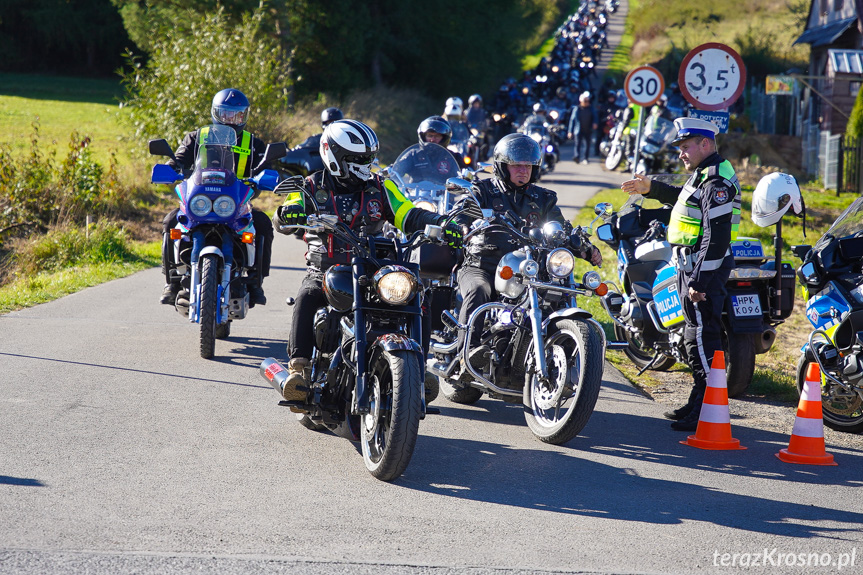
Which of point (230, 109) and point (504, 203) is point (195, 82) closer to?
point (230, 109)

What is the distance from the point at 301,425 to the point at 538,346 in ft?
5.16

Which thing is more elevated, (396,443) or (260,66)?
(260,66)

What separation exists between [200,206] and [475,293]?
2.68m

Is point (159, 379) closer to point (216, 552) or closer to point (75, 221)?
point (216, 552)

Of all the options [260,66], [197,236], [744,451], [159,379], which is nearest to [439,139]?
[197,236]

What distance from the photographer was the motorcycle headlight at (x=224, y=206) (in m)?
8.13

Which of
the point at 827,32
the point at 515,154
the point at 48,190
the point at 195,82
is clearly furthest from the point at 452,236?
the point at 827,32

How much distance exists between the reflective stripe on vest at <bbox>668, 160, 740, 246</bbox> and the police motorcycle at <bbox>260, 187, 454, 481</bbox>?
2062 millimetres

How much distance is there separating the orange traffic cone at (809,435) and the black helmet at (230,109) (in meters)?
5.16

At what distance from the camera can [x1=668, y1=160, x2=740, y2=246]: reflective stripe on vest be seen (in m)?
6.55

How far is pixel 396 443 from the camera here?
16.3 feet

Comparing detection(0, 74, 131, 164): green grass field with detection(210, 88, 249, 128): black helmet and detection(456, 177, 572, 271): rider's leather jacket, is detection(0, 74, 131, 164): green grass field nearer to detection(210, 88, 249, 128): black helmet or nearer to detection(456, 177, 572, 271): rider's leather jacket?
detection(210, 88, 249, 128): black helmet

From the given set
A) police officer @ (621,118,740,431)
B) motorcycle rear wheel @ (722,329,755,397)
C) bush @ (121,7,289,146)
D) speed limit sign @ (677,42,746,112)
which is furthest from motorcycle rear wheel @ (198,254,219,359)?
bush @ (121,7,289,146)

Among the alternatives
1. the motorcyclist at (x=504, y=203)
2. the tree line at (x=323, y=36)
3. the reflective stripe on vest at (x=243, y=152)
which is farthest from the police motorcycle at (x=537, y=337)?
the tree line at (x=323, y=36)
